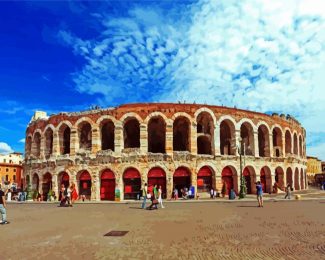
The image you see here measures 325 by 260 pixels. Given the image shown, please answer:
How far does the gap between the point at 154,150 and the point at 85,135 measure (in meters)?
7.96

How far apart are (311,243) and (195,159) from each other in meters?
22.8

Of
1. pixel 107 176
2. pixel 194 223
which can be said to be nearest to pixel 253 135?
pixel 107 176

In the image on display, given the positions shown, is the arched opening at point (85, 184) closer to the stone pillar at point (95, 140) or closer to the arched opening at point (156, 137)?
the stone pillar at point (95, 140)

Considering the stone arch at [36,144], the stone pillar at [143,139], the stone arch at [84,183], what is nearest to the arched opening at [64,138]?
the stone arch at [36,144]

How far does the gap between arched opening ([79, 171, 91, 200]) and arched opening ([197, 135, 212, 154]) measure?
12763 mm

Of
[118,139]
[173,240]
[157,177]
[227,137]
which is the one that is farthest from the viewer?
[227,137]

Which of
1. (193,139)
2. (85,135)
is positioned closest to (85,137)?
(85,135)

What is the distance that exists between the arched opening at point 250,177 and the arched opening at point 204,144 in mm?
4451

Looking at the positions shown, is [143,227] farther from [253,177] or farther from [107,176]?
[253,177]

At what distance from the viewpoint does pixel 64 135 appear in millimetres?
36594

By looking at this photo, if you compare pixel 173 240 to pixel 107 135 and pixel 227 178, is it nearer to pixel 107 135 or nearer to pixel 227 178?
pixel 227 178

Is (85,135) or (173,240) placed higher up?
(85,135)

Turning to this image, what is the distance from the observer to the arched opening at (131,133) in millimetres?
34244

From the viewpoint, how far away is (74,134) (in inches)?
1310
